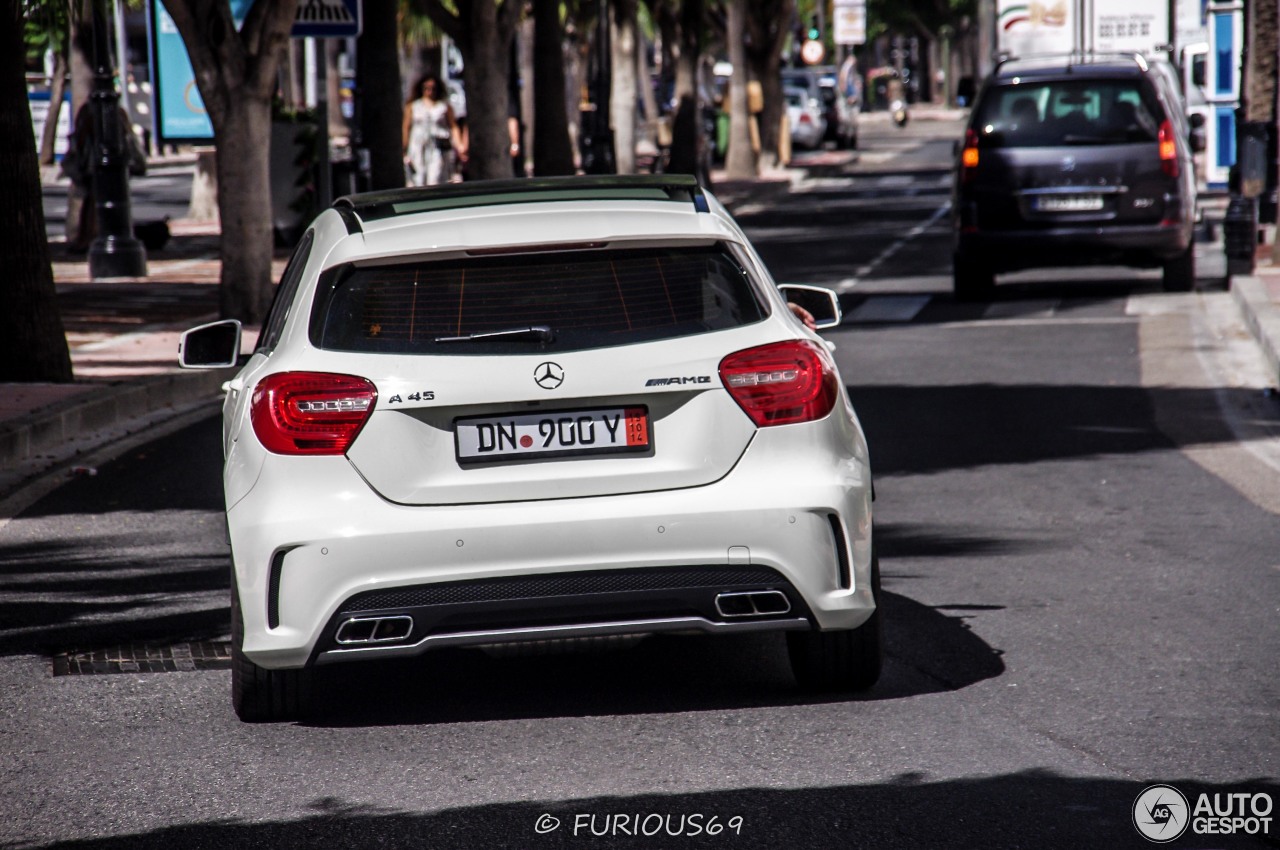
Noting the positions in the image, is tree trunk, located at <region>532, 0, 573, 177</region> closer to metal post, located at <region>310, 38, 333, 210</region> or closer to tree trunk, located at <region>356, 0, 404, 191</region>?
tree trunk, located at <region>356, 0, 404, 191</region>

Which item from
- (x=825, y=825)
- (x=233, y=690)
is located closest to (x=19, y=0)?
(x=233, y=690)

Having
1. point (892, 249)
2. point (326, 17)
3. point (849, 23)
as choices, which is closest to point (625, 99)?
point (892, 249)

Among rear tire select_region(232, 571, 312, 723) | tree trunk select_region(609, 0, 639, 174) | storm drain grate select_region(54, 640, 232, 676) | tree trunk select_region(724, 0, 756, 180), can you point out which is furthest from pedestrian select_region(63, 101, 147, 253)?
tree trunk select_region(724, 0, 756, 180)

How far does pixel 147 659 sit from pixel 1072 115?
1335cm

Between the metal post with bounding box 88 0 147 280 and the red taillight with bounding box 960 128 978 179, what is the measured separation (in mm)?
8171

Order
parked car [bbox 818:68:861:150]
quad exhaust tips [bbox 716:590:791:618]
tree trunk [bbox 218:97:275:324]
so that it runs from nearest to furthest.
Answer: quad exhaust tips [bbox 716:590:791:618]
tree trunk [bbox 218:97:275:324]
parked car [bbox 818:68:861:150]

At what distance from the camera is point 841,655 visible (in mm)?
5973

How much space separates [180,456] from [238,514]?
5938 mm

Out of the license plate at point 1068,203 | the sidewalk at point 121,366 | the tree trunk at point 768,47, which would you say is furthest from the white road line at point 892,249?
the tree trunk at point 768,47

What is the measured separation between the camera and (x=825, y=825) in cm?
484

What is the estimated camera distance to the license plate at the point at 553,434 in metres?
5.52

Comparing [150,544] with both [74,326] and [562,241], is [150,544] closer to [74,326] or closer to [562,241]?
[562,241]

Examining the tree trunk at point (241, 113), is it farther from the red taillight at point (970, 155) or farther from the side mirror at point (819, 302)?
the side mirror at point (819, 302)

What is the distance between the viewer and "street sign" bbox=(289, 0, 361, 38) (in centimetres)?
1869
